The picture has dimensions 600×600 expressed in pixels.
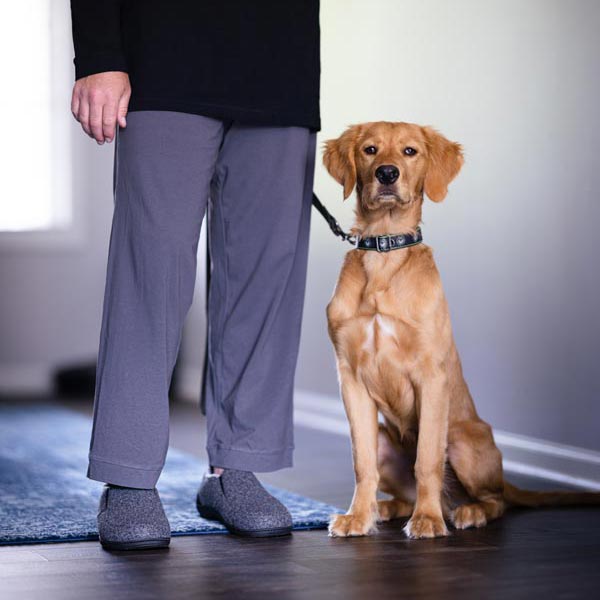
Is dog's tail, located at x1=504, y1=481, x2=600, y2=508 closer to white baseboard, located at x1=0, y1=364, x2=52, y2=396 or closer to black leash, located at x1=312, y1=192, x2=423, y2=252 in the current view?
black leash, located at x1=312, y1=192, x2=423, y2=252

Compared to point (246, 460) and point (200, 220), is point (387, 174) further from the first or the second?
point (246, 460)

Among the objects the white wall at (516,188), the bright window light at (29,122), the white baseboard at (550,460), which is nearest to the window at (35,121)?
the bright window light at (29,122)

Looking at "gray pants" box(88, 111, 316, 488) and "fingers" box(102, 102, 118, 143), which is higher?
"fingers" box(102, 102, 118, 143)

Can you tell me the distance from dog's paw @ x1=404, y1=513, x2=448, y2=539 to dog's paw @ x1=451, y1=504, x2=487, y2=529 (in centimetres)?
9

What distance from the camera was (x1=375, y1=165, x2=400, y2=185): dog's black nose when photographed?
2324 millimetres

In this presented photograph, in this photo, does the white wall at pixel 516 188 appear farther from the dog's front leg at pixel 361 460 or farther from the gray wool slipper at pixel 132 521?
the gray wool slipper at pixel 132 521

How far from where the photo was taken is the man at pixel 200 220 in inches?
80.4

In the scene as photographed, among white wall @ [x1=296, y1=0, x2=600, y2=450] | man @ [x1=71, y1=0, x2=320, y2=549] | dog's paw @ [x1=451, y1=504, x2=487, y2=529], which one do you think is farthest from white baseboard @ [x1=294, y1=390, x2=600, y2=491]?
man @ [x1=71, y1=0, x2=320, y2=549]

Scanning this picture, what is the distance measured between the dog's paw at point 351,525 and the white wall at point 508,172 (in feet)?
2.97

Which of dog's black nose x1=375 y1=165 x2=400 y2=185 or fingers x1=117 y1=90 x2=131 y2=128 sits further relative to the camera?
dog's black nose x1=375 y1=165 x2=400 y2=185

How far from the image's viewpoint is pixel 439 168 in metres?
2.43

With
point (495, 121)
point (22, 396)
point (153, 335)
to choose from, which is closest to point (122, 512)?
point (153, 335)

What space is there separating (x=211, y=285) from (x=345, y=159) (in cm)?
46

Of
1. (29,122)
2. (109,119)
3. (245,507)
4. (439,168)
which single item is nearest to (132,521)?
(245,507)
